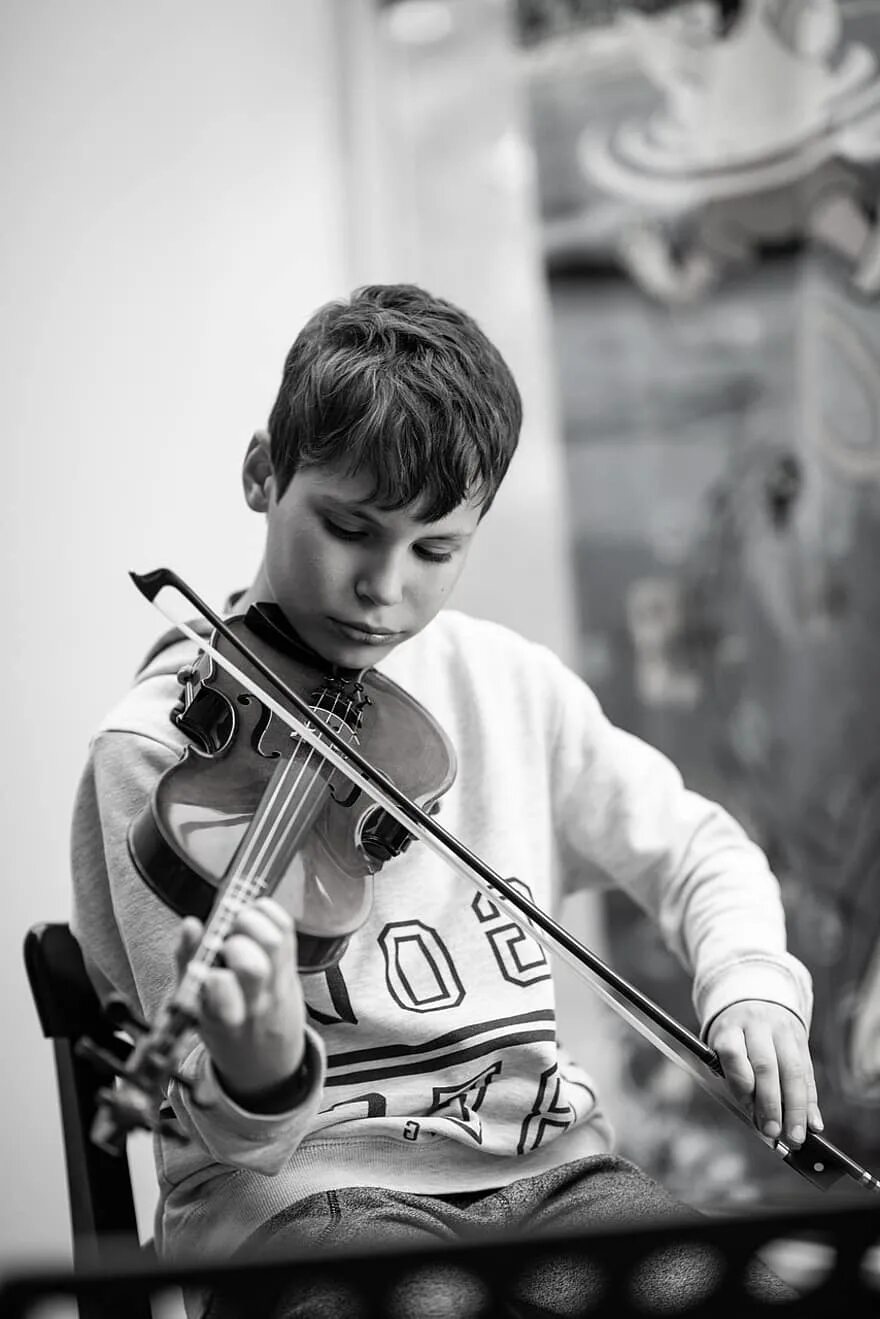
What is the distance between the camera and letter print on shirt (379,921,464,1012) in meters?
0.76

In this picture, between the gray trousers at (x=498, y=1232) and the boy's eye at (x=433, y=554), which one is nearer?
the gray trousers at (x=498, y=1232)

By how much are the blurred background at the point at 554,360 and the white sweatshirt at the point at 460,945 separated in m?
0.47

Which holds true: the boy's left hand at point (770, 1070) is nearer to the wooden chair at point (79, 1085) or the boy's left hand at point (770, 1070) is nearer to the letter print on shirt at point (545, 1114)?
the letter print on shirt at point (545, 1114)

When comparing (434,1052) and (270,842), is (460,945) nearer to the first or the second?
(434,1052)

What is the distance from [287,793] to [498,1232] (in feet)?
0.72

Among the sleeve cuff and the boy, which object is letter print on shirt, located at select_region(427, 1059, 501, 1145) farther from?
the sleeve cuff

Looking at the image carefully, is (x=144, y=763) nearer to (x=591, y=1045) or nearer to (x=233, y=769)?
(x=233, y=769)

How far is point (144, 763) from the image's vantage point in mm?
726

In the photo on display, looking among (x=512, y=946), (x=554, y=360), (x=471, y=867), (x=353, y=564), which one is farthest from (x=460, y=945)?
(x=554, y=360)

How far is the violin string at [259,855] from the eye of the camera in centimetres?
52

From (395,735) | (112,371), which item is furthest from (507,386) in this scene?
(112,371)

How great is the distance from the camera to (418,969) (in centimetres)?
77

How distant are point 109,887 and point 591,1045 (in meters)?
0.96

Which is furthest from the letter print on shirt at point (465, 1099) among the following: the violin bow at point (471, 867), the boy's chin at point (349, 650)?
the boy's chin at point (349, 650)
